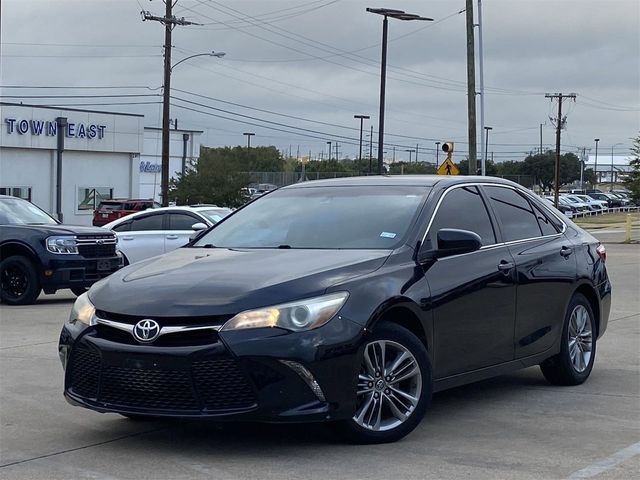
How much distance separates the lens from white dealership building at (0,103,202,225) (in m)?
52.8

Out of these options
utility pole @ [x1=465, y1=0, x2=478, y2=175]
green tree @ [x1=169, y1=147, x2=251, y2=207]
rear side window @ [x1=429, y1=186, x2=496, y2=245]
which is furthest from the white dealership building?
rear side window @ [x1=429, y1=186, x2=496, y2=245]

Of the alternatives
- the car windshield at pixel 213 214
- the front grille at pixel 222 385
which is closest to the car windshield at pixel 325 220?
the front grille at pixel 222 385

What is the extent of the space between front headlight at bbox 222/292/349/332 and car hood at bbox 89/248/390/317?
4 centimetres

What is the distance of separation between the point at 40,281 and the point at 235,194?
1368 inches

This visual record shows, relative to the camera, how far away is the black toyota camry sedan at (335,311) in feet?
19.0

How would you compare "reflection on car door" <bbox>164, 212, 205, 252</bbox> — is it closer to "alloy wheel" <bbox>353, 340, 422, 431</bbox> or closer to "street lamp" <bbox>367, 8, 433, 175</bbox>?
"alloy wheel" <bbox>353, 340, 422, 431</bbox>

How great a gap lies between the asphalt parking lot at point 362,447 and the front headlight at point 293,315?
77 cm

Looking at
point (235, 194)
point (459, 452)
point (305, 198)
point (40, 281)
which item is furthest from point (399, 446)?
point (235, 194)

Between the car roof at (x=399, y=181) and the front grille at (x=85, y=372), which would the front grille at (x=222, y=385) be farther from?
the car roof at (x=399, y=181)

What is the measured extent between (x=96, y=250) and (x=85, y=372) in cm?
943

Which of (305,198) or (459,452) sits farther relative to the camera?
(305,198)

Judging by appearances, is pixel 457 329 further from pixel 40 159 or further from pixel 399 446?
pixel 40 159

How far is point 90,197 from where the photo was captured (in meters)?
56.7

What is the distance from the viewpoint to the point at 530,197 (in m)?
8.48
